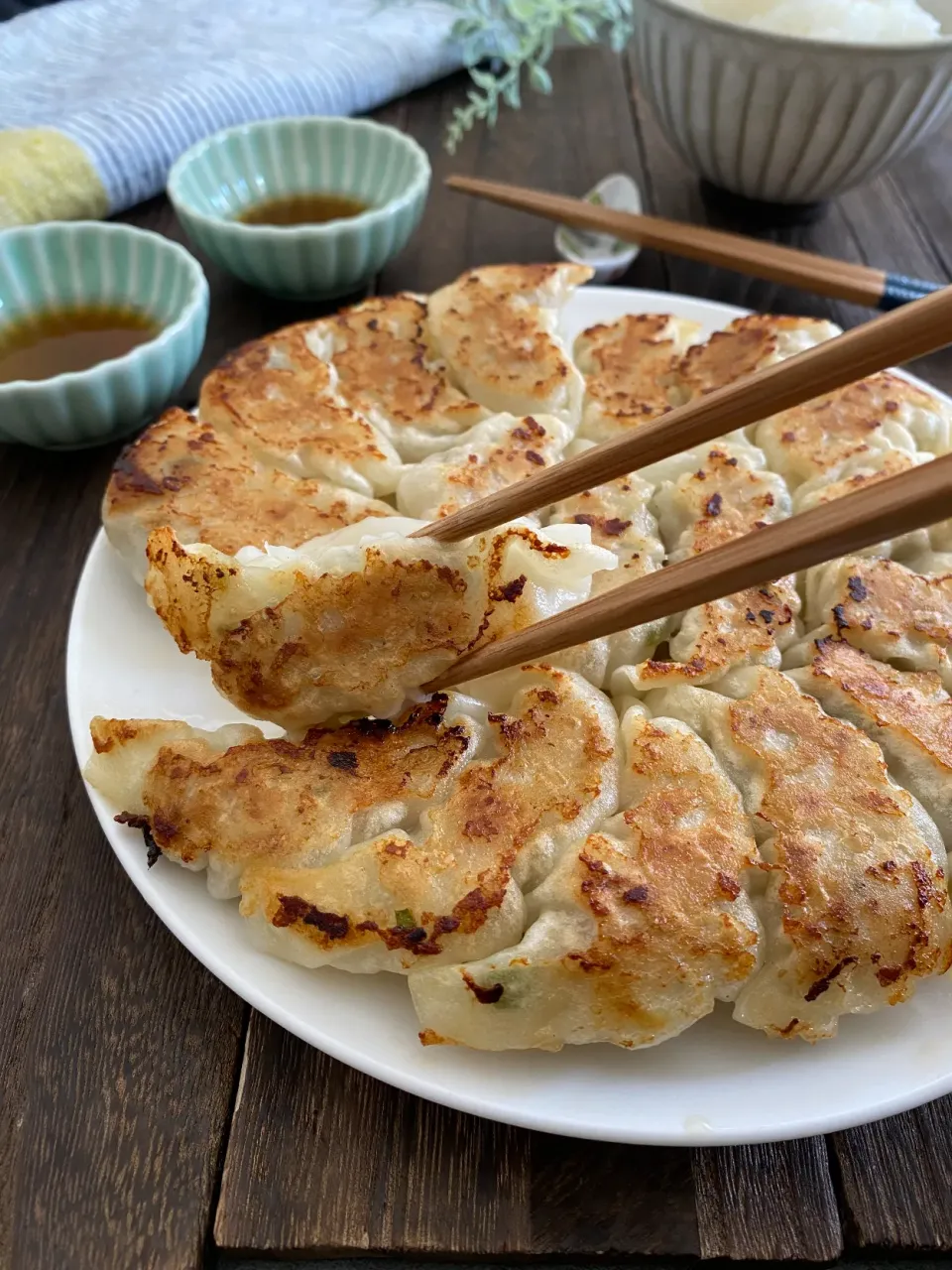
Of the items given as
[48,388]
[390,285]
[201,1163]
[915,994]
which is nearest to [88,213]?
[390,285]

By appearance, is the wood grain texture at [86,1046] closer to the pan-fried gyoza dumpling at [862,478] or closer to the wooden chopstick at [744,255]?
the pan-fried gyoza dumpling at [862,478]

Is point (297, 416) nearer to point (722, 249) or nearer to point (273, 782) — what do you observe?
point (273, 782)

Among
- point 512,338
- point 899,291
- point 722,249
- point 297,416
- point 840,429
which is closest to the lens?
point 840,429

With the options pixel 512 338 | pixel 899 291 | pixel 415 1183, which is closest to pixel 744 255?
pixel 899 291

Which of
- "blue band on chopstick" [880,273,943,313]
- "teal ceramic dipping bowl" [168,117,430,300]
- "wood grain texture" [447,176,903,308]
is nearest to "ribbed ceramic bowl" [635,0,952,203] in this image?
"wood grain texture" [447,176,903,308]

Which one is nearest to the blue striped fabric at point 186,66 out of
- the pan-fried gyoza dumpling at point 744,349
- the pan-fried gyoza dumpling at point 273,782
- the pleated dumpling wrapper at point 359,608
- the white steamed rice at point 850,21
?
the white steamed rice at point 850,21

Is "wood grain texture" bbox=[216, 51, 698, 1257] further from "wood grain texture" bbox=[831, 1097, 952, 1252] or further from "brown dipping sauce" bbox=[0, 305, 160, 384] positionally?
"brown dipping sauce" bbox=[0, 305, 160, 384]
